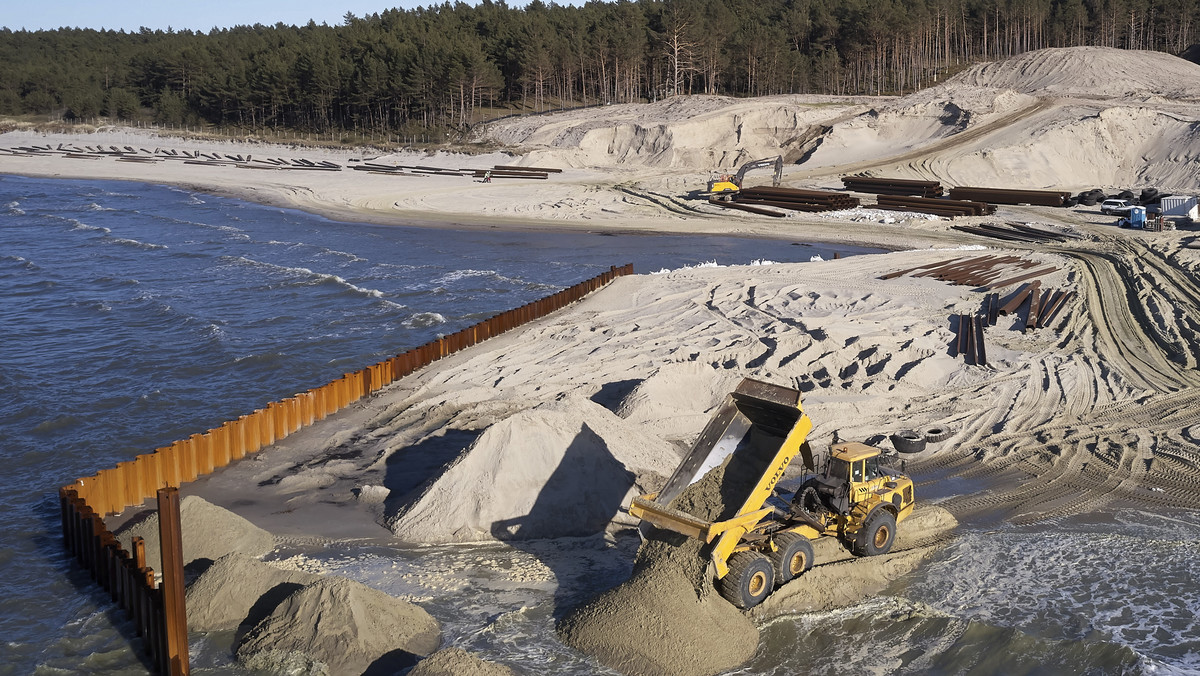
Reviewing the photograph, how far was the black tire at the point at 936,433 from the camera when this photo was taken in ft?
64.5

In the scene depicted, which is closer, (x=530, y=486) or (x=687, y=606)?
(x=687, y=606)

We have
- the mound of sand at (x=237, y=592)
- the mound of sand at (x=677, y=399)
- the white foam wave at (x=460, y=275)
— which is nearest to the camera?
the mound of sand at (x=237, y=592)

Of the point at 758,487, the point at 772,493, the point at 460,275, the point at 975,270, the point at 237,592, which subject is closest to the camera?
the point at 758,487

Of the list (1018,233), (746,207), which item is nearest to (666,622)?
(1018,233)

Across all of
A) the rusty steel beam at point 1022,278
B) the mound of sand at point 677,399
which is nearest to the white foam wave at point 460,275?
the rusty steel beam at point 1022,278

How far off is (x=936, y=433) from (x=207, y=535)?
1371 centimetres

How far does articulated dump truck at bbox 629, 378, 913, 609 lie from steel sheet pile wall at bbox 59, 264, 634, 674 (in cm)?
639

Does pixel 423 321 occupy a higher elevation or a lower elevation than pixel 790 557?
higher

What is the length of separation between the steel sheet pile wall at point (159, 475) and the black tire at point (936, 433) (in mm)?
12221

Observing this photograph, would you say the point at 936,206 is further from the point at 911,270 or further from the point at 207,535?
the point at 207,535

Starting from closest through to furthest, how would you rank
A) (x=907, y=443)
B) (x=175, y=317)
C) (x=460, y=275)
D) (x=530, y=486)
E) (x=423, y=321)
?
(x=530, y=486) < (x=907, y=443) < (x=423, y=321) < (x=175, y=317) < (x=460, y=275)

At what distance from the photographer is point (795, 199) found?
178 ft

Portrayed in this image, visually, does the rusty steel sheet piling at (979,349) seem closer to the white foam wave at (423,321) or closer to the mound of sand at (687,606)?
the mound of sand at (687,606)

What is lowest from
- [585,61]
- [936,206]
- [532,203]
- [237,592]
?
[237,592]
